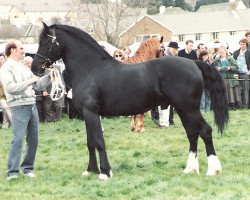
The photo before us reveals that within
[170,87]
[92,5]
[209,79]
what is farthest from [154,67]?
[92,5]

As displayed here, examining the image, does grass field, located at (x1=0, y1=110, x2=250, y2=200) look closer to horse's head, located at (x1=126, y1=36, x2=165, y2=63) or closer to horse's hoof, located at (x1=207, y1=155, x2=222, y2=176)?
horse's hoof, located at (x1=207, y1=155, x2=222, y2=176)

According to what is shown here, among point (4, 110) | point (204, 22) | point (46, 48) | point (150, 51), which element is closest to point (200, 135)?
point (46, 48)

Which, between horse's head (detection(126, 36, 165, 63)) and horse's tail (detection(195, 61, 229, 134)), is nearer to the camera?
horse's tail (detection(195, 61, 229, 134))

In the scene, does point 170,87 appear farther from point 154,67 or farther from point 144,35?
point 144,35

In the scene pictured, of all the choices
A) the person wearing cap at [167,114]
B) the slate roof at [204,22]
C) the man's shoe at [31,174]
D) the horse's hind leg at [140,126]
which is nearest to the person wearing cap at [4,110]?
the horse's hind leg at [140,126]

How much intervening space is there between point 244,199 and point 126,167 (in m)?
2.78

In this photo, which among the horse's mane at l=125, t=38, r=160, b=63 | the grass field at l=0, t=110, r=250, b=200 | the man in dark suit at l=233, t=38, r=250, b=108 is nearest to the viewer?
the grass field at l=0, t=110, r=250, b=200

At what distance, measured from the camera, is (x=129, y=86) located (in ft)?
26.9

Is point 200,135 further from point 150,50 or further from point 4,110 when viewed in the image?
point 4,110

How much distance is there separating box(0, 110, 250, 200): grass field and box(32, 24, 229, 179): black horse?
486 millimetres

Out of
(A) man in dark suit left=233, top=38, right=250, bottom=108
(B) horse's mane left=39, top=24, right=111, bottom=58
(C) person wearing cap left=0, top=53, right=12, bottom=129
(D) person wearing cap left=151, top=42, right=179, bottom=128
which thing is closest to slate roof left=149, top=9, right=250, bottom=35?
(A) man in dark suit left=233, top=38, right=250, bottom=108

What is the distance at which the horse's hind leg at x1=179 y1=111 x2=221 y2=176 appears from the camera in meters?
8.17

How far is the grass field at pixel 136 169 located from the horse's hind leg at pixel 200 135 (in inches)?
6.4

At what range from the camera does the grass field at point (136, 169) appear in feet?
24.0
